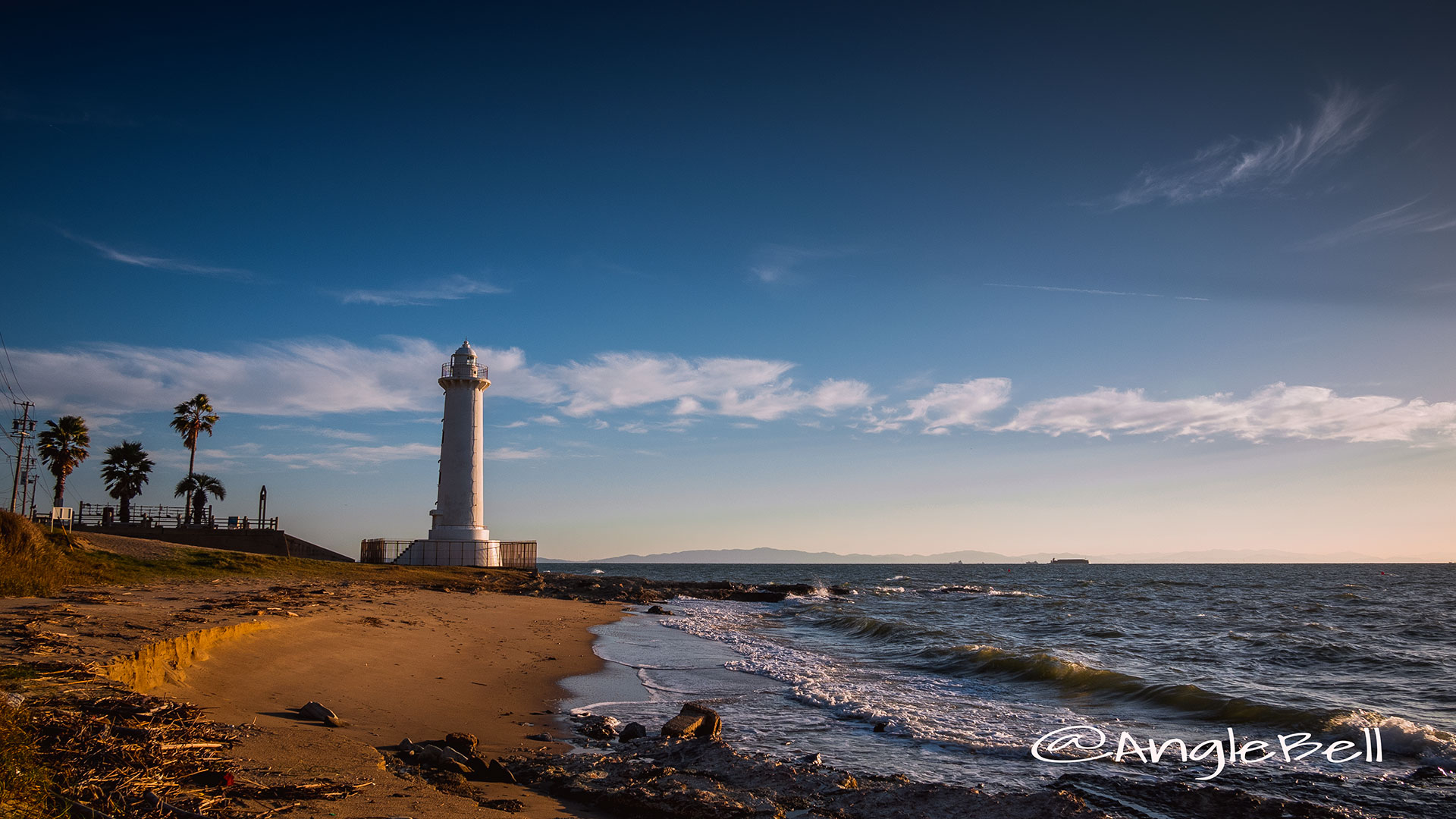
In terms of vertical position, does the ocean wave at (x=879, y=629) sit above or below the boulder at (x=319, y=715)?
below

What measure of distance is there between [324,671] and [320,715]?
2.78 m

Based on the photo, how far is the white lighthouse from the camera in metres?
36.7

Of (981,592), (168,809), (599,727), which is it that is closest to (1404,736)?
(599,727)

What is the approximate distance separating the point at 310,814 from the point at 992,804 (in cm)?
537

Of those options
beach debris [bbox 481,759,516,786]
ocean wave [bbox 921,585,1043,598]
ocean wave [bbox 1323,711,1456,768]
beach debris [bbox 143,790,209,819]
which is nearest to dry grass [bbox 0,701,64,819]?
beach debris [bbox 143,790,209,819]

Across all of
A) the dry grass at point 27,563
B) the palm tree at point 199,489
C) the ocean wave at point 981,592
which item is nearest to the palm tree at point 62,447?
the palm tree at point 199,489

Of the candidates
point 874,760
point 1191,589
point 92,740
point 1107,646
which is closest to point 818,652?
point 1107,646

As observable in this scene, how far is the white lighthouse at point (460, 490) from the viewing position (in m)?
36.7

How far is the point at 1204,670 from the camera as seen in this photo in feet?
53.7

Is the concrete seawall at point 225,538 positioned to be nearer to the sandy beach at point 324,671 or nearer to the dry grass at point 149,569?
the dry grass at point 149,569

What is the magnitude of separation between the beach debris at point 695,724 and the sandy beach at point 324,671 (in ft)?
4.57

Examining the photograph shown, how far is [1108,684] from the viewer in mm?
14469

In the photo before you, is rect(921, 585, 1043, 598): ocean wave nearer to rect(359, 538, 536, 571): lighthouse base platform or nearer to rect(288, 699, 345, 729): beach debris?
rect(359, 538, 536, 571): lighthouse base platform

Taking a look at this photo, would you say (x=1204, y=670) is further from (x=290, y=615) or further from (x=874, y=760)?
(x=290, y=615)
